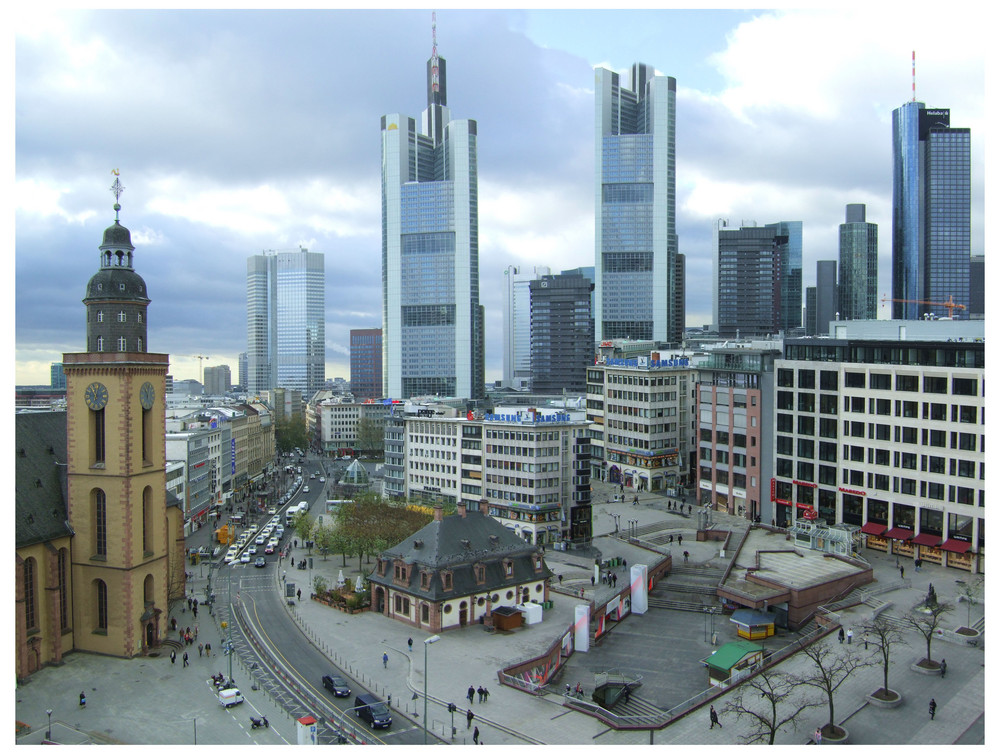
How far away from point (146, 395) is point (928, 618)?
72125mm

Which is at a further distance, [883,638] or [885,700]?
[883,638]

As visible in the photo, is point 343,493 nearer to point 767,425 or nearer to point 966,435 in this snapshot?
point 767,425

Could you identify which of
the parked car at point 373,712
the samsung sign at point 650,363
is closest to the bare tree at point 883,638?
the parked car at point 373,712

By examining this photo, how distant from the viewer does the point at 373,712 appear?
57.2m

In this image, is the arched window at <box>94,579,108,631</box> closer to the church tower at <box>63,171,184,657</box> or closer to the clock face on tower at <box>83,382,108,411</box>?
the church tower at <box>63,171,184,657</box>

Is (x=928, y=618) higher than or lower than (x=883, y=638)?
lower

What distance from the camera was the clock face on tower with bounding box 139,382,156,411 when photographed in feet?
232

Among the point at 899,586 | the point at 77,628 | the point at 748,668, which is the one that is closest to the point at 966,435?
the point at 899,586

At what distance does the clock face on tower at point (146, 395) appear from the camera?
70.8 m

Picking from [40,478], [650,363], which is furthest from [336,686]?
[650,363]

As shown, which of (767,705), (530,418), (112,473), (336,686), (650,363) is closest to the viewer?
(767,705)

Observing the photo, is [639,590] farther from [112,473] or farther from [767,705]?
[112,473]

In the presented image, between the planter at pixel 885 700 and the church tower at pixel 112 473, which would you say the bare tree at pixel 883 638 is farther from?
the church tower at pixel 112 473

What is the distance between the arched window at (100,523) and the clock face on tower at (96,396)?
7316 millimetres
